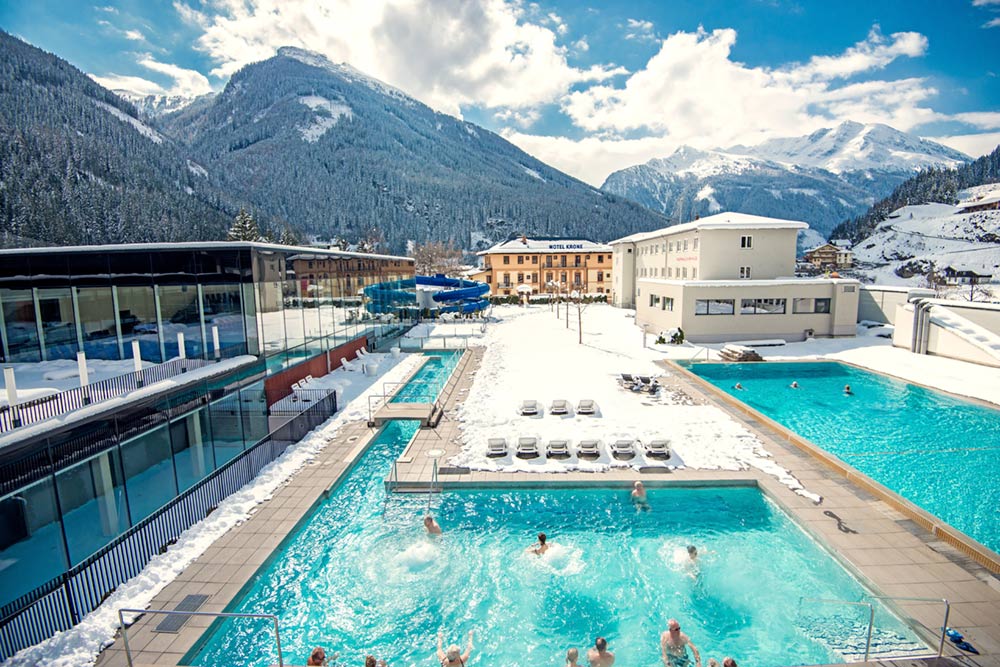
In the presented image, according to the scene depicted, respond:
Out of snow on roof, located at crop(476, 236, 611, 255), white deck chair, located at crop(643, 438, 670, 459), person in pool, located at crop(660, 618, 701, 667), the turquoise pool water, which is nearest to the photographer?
person in pool, located at crop(660, 618, 701, 667)

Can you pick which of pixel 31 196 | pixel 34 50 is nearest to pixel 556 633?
pixel 31 196

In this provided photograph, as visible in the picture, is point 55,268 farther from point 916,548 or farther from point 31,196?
point 31,196

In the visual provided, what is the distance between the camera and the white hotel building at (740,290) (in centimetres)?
3078

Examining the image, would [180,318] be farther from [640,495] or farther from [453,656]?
[640,495]

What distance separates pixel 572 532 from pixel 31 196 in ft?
331

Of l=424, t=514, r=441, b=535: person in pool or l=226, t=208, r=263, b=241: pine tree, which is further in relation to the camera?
l=226, t=208, r=263, b=241: pine tree

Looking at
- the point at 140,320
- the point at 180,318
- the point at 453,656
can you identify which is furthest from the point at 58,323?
the point at 453,656

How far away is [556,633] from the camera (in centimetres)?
830

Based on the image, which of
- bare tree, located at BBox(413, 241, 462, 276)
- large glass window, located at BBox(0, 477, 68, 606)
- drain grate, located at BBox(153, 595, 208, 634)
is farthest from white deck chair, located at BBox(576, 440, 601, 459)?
bare tree, located at BBox(413, 241, 462, 276)

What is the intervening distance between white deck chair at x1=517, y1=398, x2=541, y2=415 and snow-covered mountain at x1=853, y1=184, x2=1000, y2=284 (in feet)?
315

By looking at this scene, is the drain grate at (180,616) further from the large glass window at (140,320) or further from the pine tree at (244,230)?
the pine tree at (244,230)

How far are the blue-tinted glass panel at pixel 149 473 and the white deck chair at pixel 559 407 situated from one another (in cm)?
1215

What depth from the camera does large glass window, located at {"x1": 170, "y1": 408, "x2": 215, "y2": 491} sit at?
1255cm

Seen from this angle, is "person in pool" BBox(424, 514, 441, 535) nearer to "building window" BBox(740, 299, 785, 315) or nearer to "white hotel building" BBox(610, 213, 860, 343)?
"white hotel building" BBox(610, 213, 860, 343)
